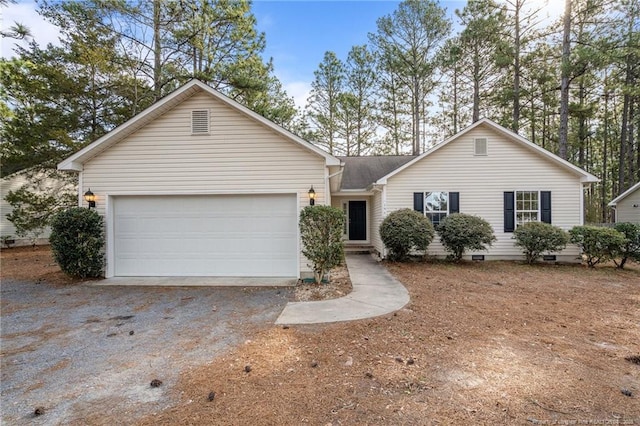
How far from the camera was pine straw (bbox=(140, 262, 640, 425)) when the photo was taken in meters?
2.52

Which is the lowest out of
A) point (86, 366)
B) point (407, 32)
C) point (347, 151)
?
point (86, 366)

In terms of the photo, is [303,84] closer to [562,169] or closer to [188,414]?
[562,169]

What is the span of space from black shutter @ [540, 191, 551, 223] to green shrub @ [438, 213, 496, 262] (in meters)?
2.23

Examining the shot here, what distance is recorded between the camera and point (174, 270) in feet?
26.5

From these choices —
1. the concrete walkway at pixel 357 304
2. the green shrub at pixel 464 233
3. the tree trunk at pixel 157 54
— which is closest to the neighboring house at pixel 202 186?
the concrete walkway at pixel 357 304

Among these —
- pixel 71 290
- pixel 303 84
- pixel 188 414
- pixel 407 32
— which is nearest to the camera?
pixel 188 414

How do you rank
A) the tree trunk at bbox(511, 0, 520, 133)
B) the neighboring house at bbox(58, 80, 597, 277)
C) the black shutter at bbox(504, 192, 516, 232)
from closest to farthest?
the neighboring house at bbox(58, 80, 597, 277) → the black shutter at bbox(504, 192, 516, 232) → the tree trunk at bbox(511, 0, 520, 133)

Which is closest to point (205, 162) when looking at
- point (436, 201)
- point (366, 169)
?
point (436, 201)

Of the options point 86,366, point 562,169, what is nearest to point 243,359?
point 86,366

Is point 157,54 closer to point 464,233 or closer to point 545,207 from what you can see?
point 464,233

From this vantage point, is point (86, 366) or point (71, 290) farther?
point (71, 290)

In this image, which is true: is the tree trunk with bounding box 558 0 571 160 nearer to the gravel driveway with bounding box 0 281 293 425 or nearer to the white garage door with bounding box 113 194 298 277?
the white garage door with bounding box 113 194 298 277

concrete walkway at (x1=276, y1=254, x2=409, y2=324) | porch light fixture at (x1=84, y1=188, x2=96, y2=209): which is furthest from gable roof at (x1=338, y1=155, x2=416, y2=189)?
porch light fixture at (x1=84, y1=188, x2=96, y2=209)

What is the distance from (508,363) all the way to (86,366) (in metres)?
4.72
